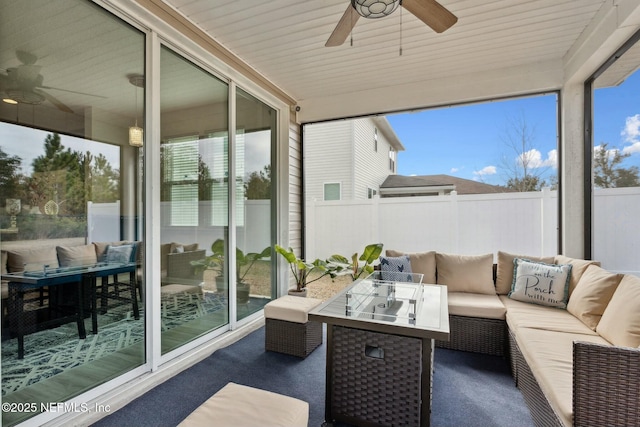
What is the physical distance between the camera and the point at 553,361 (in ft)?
6.08

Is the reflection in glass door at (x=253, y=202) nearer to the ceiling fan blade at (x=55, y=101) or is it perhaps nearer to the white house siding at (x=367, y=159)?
the ceiling fan blade at (x=55, y=101)

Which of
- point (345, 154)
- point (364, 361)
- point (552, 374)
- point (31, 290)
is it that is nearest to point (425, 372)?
point (364, 361)

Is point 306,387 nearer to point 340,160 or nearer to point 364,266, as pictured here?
point 364,266

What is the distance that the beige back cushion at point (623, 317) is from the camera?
6.19ft

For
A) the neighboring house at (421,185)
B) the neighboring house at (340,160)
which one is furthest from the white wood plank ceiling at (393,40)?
the neighboring house at (421,185)

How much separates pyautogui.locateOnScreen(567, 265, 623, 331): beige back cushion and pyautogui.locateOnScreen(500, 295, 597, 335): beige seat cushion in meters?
0.07

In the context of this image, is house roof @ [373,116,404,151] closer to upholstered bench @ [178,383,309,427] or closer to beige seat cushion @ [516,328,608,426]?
beige seat cushion @ [516,328,608,426]

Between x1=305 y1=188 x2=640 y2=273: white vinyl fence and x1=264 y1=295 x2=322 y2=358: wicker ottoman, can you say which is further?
x1=305 y1=188 x2=640 y2=273: white vinyl fence

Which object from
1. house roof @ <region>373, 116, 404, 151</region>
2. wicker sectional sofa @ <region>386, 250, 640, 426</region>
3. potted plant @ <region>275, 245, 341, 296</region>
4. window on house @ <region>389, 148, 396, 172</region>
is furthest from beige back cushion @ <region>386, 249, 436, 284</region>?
window on house @ <region>389, 148, 396, 172</region>

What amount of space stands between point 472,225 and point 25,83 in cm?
477

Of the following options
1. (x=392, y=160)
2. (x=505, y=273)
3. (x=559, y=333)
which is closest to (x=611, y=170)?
(x=505, y=273)

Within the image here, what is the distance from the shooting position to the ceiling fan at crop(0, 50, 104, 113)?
1658mm

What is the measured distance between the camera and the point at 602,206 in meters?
3.14

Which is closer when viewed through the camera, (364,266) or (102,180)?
(102,180)
